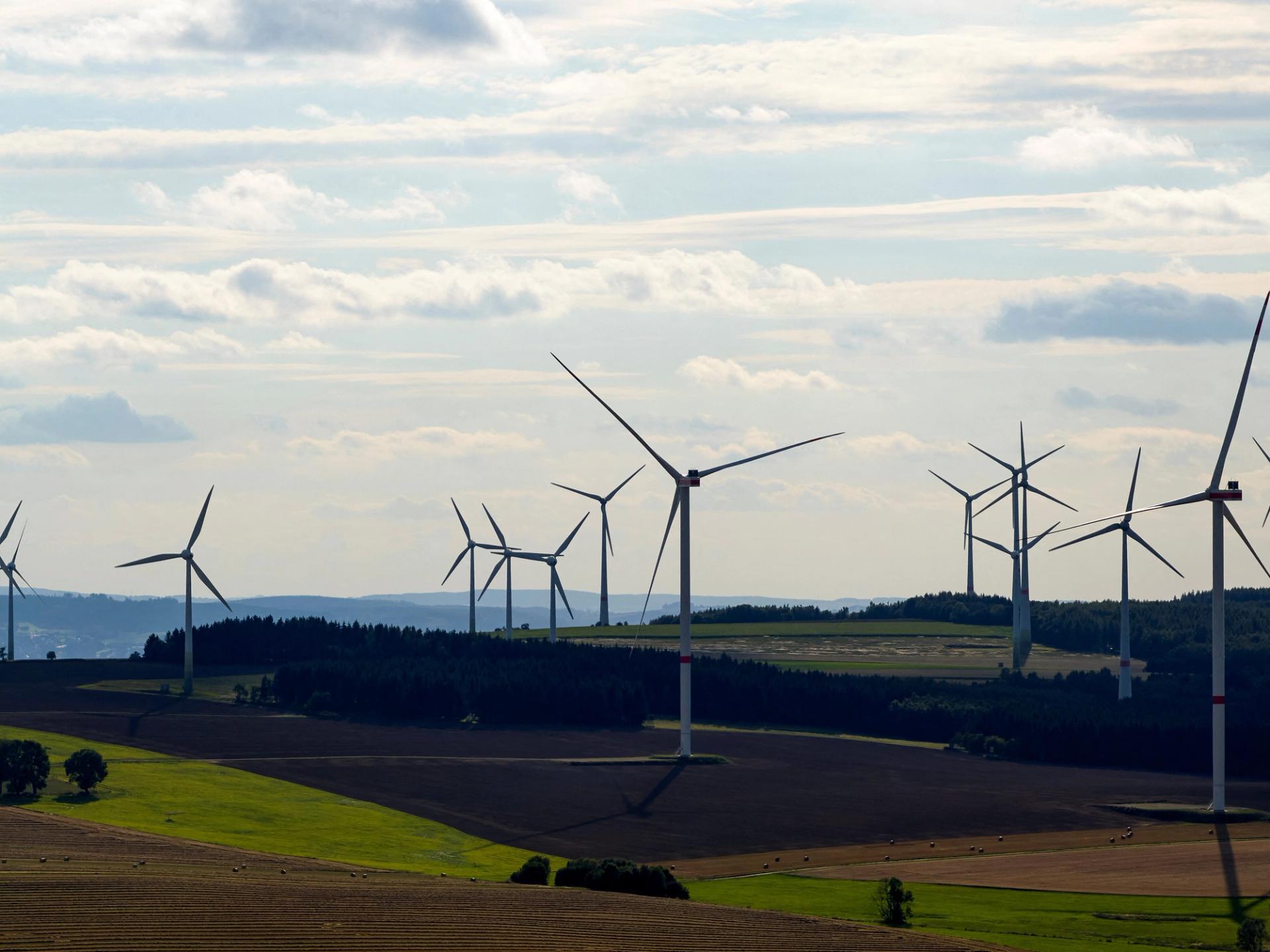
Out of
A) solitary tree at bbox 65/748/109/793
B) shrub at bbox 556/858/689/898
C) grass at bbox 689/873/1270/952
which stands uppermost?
solitary tree at bbox 65/748/109/793

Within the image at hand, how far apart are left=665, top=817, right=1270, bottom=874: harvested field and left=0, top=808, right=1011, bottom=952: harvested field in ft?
69.9

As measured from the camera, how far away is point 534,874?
101 meters

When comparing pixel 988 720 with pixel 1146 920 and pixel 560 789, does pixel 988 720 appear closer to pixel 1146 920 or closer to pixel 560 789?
pixel 560 789

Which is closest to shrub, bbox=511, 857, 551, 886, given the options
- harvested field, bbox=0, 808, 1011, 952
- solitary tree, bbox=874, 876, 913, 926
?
harvested field, bbox=0, 808, 1011, 952

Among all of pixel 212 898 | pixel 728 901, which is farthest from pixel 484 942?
pixel 728 901

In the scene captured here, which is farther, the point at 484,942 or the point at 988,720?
the point at 988,720

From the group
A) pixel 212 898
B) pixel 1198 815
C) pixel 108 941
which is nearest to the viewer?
pixel 108 941

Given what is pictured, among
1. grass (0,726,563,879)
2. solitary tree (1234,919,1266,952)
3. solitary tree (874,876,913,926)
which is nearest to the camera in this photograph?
solitary tree (1234,919,1266,952)

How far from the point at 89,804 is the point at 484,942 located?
58.4 metres

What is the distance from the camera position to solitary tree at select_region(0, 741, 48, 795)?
422ft

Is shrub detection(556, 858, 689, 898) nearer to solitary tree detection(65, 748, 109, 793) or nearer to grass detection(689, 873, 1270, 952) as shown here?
grass detection(689, 873, 1270, 952)

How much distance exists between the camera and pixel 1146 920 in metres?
94.8

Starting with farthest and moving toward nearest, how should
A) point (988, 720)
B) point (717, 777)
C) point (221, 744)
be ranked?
point (988, 720) < point (221, 744) < point (717, 777)

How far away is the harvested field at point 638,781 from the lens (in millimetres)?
131375
